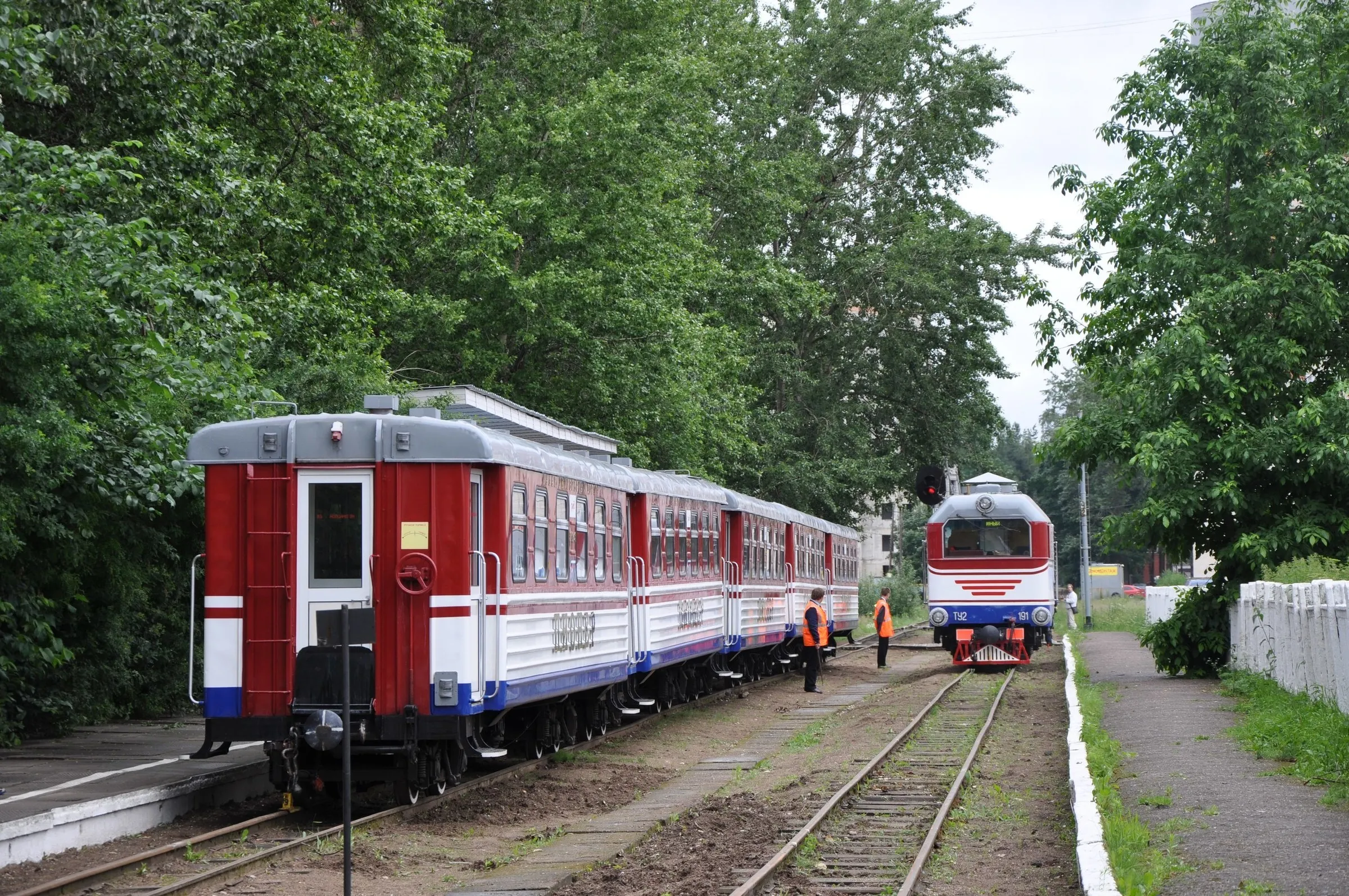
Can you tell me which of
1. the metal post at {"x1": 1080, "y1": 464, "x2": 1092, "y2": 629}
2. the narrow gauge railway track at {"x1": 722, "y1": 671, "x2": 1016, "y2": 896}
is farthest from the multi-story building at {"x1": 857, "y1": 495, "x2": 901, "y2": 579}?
the narrow gauge railway track at {"x1": 722, "y1": 671, "x2": 1016, "y2": 896}

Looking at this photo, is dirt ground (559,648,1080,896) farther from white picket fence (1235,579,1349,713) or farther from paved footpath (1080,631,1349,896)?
white picket fence (1235,579,1349,713)

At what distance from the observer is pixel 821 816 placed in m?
12.7

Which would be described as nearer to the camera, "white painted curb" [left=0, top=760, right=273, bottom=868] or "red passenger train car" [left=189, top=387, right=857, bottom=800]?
"white painted curb" [left=0, top=760, right=273, bottom=868]

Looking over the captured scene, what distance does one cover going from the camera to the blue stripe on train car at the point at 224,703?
42.6ft

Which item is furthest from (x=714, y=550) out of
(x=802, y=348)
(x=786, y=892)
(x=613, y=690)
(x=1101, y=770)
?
(x=802, y=348)

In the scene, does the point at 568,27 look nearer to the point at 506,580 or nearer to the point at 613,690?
the point at 613,690

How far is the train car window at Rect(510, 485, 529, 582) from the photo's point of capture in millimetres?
14156

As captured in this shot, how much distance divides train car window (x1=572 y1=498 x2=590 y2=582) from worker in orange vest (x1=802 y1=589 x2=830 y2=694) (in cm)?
992

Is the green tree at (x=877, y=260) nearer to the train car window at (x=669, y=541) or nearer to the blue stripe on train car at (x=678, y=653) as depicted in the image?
the blue stripe on train car at (x=678, y=653)

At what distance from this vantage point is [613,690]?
66.0 feet

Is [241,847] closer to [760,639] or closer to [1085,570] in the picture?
[760,639]

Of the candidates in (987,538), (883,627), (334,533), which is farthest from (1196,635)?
(334,533)

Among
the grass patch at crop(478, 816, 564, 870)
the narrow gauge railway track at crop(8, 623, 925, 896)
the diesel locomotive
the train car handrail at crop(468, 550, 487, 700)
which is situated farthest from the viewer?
the diesel locomotive

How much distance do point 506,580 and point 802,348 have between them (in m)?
38.0
